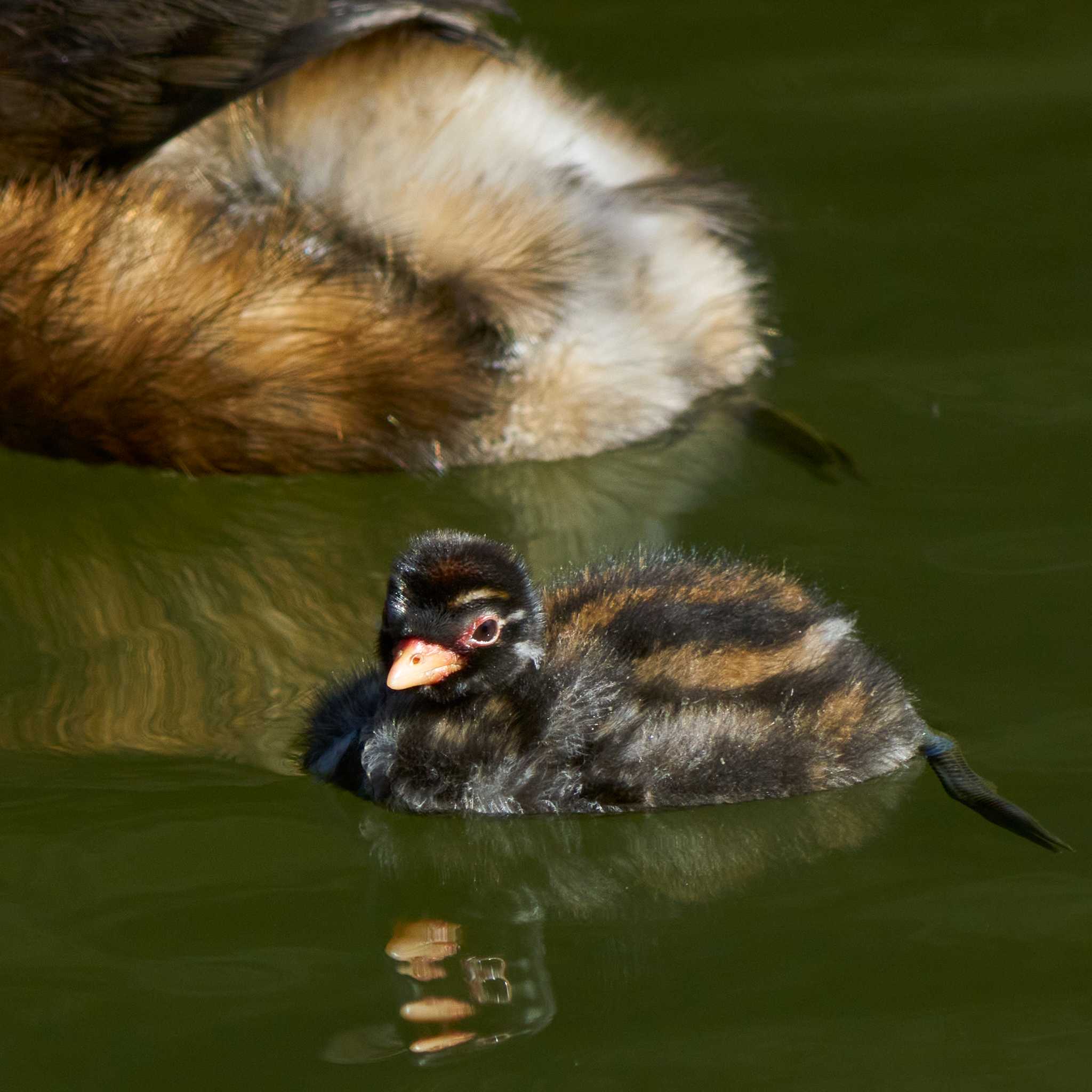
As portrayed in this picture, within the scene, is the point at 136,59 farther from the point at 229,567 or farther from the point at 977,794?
the point at 977,794

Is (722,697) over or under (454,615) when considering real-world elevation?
under

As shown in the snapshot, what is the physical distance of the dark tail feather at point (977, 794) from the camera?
9.02 feet

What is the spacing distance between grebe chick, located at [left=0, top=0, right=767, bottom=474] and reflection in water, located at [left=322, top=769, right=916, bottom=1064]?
1072mm

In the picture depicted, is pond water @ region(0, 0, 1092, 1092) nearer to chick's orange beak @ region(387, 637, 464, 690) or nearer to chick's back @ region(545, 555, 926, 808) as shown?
chick's back @ region(545, 555, 926, 808)

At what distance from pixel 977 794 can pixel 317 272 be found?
152cm

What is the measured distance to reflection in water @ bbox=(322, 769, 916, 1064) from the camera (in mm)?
2436

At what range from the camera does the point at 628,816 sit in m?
2.90

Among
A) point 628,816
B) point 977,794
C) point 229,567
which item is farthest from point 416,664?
point 229,567

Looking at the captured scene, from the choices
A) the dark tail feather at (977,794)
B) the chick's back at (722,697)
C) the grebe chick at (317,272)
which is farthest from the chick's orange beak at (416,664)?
the grebe chick at (317,272)

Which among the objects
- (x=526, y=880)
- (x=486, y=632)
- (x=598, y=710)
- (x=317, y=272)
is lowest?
(x=526, y=880)

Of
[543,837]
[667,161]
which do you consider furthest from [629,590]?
[667,161]

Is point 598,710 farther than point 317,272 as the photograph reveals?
No

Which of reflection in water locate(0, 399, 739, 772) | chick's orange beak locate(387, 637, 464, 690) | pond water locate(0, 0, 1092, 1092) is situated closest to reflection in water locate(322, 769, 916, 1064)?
pond water locate(0, 0, 1092, 1092)

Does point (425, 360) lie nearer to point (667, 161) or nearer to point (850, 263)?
point (667, 161)
